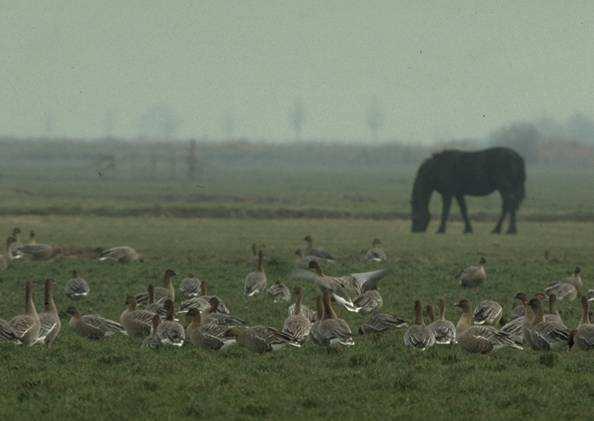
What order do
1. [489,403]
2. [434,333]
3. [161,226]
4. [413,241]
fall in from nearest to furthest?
[489,403], [434,333], [413,241], [161,226]

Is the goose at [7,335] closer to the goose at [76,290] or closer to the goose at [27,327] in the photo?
the goose at [27,327]

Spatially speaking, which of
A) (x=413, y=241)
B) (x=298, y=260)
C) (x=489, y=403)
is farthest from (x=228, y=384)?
→ (x=413, y=241)

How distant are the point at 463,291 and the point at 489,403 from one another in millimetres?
12805

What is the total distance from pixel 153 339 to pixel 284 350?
2.08 metres

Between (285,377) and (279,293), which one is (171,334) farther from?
(279,293)

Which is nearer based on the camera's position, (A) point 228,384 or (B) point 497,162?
(A) point 228,384

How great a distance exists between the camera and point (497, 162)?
5375 cm

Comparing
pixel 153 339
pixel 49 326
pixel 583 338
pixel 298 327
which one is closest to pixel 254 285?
pixel 298 327

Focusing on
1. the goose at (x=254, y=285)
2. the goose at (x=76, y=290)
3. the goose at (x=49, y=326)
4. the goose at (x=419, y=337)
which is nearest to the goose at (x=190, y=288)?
the goose at (x=254, y=285)

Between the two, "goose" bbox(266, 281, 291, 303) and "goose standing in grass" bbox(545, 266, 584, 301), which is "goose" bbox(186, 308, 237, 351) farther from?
"goose standing in grass" bbox(545, 266, 584, 301)

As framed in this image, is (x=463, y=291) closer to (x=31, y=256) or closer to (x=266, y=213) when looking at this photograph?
(x=31, y=256)

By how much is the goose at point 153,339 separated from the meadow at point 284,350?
0.54 feet

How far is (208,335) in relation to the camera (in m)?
19.7

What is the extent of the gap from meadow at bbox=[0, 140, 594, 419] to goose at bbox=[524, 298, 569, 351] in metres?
0.25
